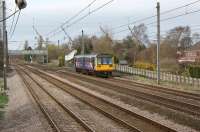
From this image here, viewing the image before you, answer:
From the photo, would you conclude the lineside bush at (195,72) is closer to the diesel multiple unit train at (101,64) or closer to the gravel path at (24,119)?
the diesel multiple unit train at (101,64)

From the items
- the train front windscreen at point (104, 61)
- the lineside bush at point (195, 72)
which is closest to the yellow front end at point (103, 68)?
the train front windscreen at point (104, 61)

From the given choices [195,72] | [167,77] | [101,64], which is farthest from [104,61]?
[195,72]

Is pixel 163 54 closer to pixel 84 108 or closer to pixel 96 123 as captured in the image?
pixel 84 108

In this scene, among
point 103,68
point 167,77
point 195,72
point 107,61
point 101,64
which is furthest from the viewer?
point 107,61

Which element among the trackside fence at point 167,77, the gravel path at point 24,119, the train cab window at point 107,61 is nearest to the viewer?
the gravel path at point 24,119

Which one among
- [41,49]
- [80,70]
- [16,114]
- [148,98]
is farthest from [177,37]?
[16,114]

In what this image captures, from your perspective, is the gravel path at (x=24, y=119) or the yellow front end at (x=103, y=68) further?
the yellow front end at (x=103, y=68)

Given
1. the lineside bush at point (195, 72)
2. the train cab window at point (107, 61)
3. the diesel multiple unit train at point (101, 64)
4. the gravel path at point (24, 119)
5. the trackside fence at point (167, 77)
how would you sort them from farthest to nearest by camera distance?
1. the train cab window at point (107, 61)
2. the diesel multiple unit train at point (101, 64)
3. the lineside bush at point (195, 72)
4. the trackside fence at point (167, 77)
5. the gravel path at point (24, 119)

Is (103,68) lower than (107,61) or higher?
lower

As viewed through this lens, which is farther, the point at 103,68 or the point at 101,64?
the point at 103,68

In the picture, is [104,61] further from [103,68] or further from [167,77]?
[167,77]

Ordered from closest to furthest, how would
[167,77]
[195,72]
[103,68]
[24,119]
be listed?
1. [24,119]
2. [195,72]
3. [167,77]
4. [103,68]

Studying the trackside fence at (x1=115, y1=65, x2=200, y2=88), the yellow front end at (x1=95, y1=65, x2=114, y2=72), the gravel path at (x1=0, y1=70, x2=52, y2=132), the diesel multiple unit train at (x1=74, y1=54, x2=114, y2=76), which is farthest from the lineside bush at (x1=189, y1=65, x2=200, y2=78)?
the gravel path at (x1=0, y1=70, x2=52, y2=132)

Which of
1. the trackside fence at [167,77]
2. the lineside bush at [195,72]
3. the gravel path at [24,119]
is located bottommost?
the gravel path at [24,119]
